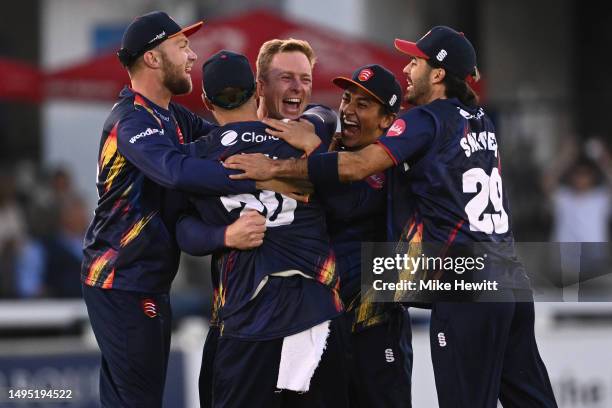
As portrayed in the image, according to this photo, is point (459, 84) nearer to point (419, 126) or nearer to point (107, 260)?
point (419, 126)

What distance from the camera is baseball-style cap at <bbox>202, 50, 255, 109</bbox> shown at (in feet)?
17.6

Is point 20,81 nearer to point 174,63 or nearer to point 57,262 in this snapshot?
point 57,262

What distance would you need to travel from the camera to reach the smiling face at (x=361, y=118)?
596 cm

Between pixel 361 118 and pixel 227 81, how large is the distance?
862mm

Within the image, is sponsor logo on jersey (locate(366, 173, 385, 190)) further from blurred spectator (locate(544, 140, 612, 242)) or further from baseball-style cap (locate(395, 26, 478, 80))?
blurred spectator (locate(544, 140, 612, 242))

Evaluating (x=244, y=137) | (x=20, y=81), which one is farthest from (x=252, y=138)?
(x=20, y=81)

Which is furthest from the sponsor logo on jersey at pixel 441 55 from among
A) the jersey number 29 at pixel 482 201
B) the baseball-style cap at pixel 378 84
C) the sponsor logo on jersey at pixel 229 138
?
the sponsor logo on jersey at pixel 229 138

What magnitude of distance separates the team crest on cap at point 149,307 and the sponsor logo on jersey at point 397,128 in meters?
1.34

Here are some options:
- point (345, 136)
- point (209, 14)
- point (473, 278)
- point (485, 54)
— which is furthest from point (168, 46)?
point (485, 54)

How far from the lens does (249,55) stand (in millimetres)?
10641

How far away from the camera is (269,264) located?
530cm

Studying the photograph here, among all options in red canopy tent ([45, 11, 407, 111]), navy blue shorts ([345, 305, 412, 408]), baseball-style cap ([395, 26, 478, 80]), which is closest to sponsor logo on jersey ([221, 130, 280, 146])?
baseball-style cap ([395, 26, 478, 80])

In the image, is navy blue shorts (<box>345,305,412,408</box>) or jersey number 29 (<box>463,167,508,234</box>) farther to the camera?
navy blue shorts (<box>345,305,412,408</box>)

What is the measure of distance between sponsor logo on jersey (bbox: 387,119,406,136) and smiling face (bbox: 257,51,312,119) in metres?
0.66
